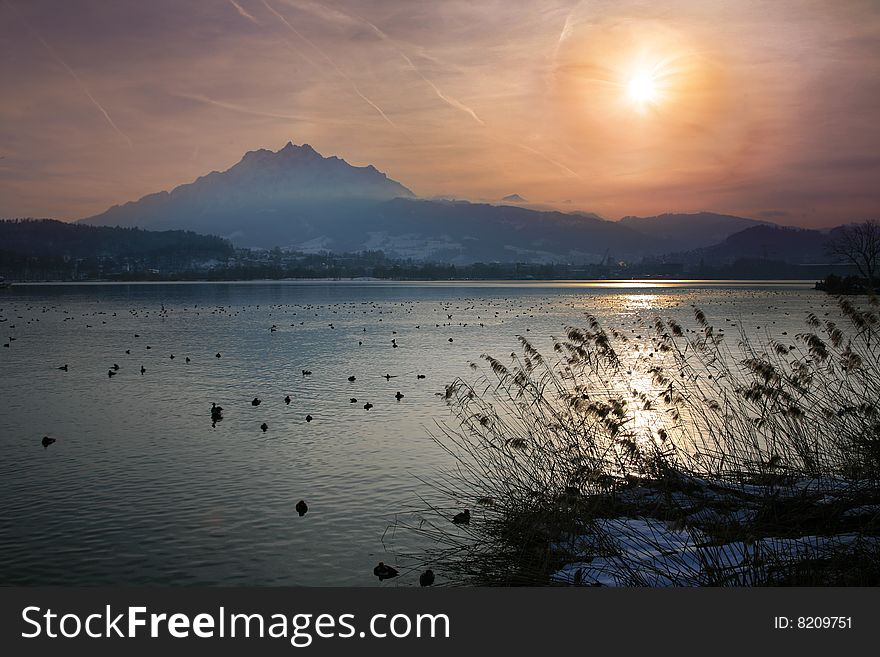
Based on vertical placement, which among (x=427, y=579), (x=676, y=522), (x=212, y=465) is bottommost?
(x=427, y=579)

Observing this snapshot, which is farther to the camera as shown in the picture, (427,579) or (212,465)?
(212,465)

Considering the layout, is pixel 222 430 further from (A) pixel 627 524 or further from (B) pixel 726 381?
(B) pixel 726 381

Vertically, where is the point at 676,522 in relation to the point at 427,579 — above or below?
above

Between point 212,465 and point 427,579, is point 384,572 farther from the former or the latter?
point 212,465

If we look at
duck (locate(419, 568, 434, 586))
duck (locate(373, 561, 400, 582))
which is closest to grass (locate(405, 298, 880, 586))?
duck (locate(419, 568, 434, 586))

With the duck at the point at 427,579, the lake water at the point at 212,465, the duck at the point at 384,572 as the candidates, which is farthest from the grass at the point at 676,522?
the lake water at the point at 212,465

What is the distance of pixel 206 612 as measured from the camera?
851 centimetres

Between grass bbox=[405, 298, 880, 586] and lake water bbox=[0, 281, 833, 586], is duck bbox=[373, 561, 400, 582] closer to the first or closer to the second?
lake water bbox=[0, 281, 833, 586]

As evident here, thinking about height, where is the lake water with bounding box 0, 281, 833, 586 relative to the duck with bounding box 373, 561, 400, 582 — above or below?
above

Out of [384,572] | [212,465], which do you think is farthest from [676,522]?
[212,465]

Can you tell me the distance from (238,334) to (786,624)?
5485cm

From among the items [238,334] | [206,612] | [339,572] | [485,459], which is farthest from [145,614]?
[238,334]

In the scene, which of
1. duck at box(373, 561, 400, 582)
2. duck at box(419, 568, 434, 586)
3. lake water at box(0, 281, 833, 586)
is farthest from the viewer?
lake water at box(0, 281, 833, 586)

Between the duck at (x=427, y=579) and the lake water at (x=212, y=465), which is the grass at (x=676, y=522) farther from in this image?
the lake water at (x=212, y=465)
